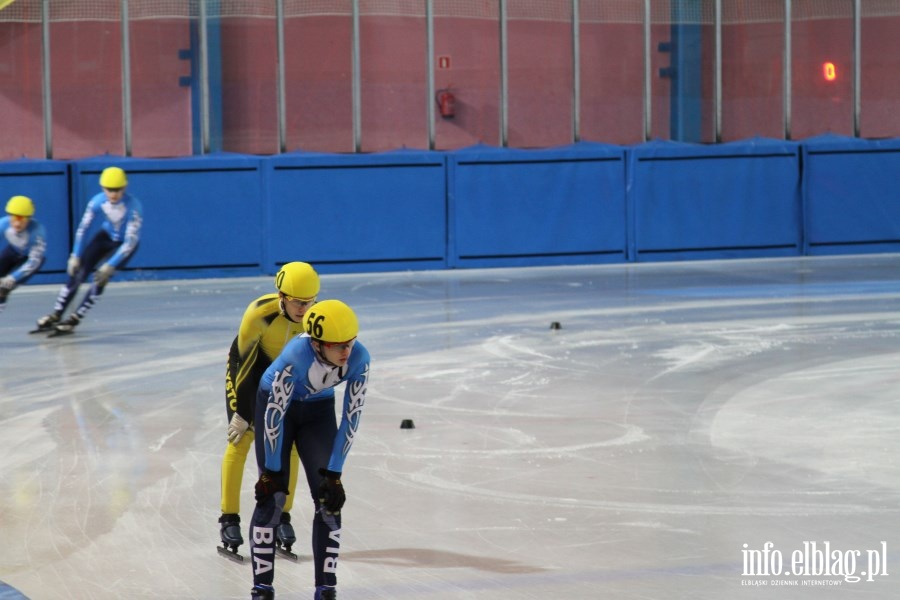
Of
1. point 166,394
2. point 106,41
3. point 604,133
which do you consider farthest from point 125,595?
point 604,133

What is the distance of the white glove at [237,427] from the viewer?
6156 mm

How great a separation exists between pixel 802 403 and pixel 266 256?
1049 centimetres

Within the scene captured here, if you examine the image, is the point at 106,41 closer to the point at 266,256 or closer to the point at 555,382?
the point at 266,256

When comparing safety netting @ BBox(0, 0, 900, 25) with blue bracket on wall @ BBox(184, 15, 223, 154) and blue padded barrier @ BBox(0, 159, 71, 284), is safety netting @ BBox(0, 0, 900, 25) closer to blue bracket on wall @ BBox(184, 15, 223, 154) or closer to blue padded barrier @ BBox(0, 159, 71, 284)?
blue bracket on wall @ BBox(184, 15, 223, 154)

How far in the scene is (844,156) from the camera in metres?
20.5

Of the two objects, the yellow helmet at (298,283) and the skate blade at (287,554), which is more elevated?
the yellow helmet at (298,283)

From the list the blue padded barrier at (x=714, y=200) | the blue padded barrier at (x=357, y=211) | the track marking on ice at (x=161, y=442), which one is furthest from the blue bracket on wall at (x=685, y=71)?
the track marking on ice at (x=161, y=442)

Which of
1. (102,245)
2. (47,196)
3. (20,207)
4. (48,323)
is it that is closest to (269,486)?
(20,207)

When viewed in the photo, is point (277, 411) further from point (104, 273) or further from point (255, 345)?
point (104, 273)

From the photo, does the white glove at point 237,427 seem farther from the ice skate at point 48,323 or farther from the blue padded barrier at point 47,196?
the blue padded barrier at point 47,196

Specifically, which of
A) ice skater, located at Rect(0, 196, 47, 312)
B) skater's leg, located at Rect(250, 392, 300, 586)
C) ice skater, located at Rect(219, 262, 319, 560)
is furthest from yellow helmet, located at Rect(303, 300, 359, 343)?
ice skater, located at Rect(0, 196, 47, 312)

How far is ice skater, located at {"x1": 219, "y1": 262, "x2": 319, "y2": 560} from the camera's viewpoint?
6148 millimetres

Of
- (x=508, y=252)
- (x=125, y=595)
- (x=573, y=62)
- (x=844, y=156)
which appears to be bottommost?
(x=125, y=595)

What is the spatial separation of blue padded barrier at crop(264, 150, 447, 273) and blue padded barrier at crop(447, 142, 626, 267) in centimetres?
32
